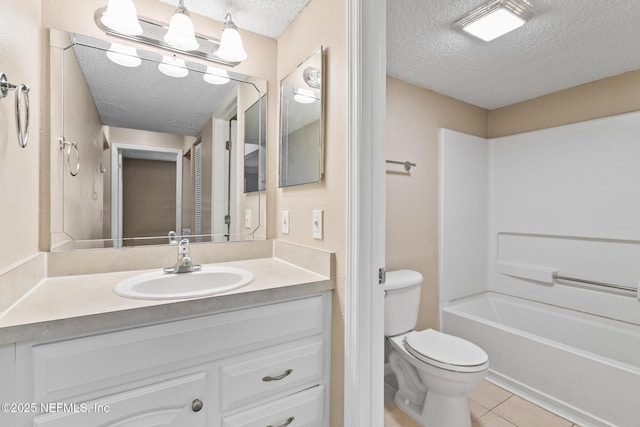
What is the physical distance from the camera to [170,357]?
34.8 inches

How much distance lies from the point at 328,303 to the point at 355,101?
0.81 m

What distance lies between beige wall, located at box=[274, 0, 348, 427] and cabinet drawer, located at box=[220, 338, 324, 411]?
10 centimetres

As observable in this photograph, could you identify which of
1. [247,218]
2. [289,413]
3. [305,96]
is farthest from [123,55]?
[289,413]

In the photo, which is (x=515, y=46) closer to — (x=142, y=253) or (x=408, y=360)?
(x=408, y=360)

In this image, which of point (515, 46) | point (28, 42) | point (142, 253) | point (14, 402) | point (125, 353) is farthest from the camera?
point (515, 46)

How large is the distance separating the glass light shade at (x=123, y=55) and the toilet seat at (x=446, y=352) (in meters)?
2.06

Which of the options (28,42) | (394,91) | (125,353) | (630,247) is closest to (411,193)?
(394,91)

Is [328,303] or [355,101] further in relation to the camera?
[328,303]

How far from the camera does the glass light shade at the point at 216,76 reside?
150 cm

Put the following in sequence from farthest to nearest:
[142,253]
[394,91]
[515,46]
Result: [394,91]
[515,46]
[142,253]

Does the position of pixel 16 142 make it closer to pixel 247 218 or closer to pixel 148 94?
pixel 148 94

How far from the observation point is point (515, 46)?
178 cm

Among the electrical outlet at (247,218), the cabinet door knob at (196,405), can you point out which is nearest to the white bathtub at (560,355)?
the electrical outlet at (247,218)

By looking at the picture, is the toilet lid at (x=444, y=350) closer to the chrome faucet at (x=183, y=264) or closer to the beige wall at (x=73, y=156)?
the chrome faucet at (x=183, y=264)
